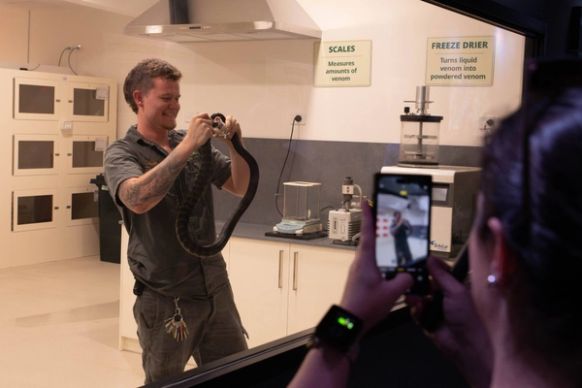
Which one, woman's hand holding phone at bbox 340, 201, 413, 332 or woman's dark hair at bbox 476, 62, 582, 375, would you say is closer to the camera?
woman's dark hair at bbox 476, 62, 582, 375

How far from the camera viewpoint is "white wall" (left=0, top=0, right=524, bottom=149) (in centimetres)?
417

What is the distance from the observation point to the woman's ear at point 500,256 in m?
0.60

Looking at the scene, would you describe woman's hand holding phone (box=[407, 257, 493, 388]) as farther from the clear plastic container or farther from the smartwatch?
the clear plastic container

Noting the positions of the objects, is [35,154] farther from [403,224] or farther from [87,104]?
[403,224]

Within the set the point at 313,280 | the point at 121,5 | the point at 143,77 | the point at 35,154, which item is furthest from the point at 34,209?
the point at 143,77

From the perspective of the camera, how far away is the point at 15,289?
4.85 metres

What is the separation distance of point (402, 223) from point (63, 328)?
4.13 m

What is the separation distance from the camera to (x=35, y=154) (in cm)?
485

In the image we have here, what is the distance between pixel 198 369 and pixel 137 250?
95 cm

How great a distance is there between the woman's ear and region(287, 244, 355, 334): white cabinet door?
10.5ft

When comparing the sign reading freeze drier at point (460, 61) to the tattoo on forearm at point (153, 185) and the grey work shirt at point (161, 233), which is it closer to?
the grey work shirt at point (161, 233)

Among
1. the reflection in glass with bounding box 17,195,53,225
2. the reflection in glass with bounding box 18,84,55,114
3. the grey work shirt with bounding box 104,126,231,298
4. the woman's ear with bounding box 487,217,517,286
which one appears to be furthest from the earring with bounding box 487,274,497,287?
the reflection in glass with bounding box 17,195,53,225

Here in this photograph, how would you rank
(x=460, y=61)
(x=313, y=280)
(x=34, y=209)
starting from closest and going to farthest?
1. (x=313, y=280)
2. (x=460, y=61)
3. (x=34, y=209)

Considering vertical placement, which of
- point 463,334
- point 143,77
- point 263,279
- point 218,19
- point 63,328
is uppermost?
point 218,19
